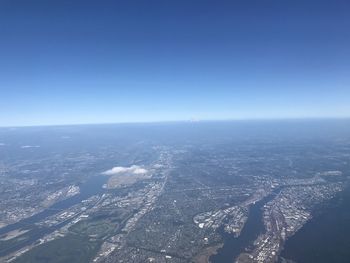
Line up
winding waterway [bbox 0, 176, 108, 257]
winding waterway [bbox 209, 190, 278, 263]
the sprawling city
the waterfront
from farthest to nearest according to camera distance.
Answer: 1. winding waterway [bbox 0, 176, 108, 257]
2. the sprawling city
3. winding waterway [bbox 209, 190, 278, 263]
4. the waterfront

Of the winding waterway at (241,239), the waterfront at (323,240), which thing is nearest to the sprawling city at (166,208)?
the winding waterway at (241,239)

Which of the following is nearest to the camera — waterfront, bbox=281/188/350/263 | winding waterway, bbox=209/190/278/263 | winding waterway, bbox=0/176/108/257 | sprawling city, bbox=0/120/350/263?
waterfront, bbox=281/188/350/263

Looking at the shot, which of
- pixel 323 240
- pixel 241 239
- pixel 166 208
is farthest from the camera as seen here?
pixel 166 208

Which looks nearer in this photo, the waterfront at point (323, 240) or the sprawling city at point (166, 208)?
the waterfront at point (323, 240)

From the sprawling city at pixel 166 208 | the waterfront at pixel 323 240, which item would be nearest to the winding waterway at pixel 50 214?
the sprawling city at pixel 166 208

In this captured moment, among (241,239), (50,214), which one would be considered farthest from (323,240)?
(50,214)

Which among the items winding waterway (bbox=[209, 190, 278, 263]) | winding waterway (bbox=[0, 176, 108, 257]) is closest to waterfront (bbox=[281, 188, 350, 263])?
winding waterway (bbox=[209, 190, 278, 263])

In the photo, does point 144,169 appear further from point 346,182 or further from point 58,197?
point 346,182

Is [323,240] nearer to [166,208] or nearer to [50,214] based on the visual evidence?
[166,208]

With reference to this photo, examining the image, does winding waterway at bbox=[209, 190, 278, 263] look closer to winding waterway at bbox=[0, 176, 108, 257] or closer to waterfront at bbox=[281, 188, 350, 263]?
waterfront at bbox=[281, 188, 350, 263]

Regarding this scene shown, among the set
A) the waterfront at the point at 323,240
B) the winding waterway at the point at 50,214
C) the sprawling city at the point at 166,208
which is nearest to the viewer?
the waterfront at the point at 323,240

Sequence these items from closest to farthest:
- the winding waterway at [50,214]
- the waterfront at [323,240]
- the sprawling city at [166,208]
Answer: the waterfront at [323,240], the sprawling city at [166,208], the winding waterway at [50,214]

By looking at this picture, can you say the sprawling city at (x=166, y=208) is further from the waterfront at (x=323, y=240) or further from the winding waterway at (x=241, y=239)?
the waterfront at (x=323, y=240)
